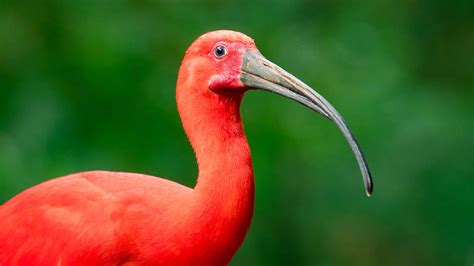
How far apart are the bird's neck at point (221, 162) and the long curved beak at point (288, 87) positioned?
0.33ft

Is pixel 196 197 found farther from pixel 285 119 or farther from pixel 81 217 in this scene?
pixel 285 119

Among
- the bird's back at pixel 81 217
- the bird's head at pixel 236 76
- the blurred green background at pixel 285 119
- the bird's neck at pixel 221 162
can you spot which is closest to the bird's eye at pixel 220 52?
the bird's head at pixel 236 76

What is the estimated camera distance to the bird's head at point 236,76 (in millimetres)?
3244

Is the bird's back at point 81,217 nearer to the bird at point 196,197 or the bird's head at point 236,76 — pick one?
the bird at point 196,197

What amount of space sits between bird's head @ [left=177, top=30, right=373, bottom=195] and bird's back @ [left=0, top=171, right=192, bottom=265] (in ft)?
1.16

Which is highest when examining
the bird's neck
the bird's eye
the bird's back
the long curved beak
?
the bird's eye

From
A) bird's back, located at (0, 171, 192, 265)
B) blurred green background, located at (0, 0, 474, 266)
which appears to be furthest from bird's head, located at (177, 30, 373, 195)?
blurred green background, located at (0, 0, 474, 266)

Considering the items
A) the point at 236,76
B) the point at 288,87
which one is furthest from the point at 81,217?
the point at 288,87

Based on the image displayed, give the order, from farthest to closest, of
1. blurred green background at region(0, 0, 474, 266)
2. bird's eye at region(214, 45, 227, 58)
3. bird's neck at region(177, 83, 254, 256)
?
blurred green background at region(0, 0, 474, 266), bird's eye at region(214, 45, 227, 58), bird's neck at region(177, 83, 254, 256)

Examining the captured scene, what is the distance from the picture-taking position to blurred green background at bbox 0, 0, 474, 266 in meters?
5.98

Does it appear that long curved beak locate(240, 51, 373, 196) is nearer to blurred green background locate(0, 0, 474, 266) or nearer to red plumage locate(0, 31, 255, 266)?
red plumage locate(0, 31, 255, 266)

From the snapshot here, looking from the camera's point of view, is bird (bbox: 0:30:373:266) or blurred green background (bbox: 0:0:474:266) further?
blurred green background (bbox: 0:0:474:266)

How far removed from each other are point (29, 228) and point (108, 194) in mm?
320

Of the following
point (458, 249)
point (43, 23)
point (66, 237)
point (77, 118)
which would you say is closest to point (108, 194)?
point (66, 237)
